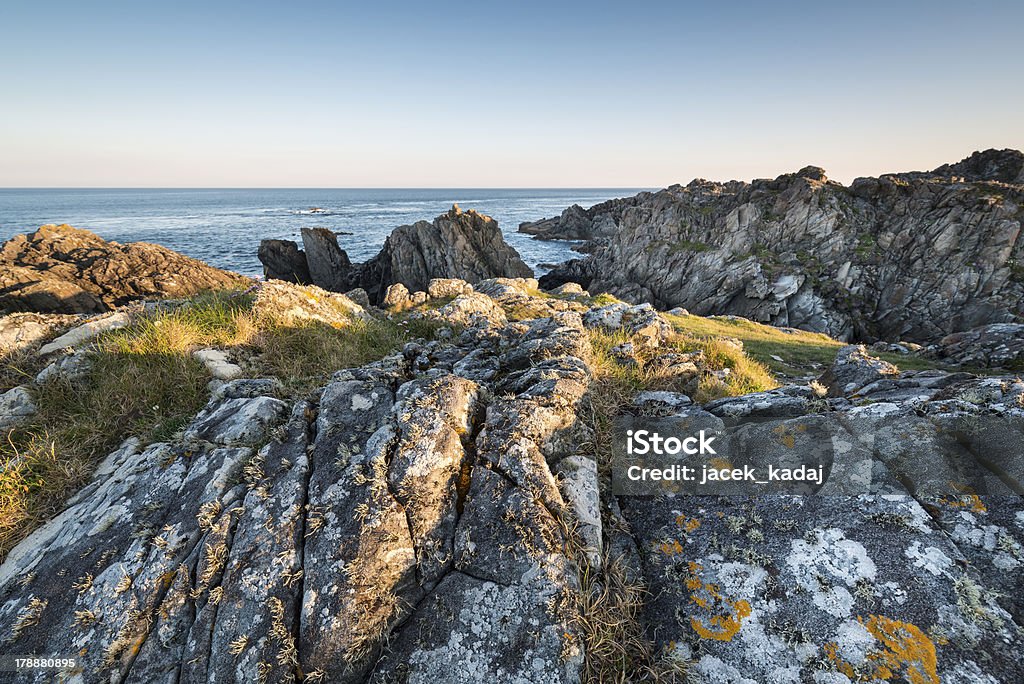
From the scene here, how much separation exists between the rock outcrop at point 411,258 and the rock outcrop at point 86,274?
52.4 ft

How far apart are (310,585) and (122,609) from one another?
1.60 meters

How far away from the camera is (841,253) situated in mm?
46375

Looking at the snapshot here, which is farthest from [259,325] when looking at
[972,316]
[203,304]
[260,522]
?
[972,316]

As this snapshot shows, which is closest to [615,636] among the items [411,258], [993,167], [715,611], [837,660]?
[715,611]

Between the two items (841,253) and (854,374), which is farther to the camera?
(841,253)

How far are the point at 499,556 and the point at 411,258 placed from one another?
50.2 meters

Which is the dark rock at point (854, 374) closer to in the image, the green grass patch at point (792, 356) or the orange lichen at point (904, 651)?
the green grass patch at point (792, 356)

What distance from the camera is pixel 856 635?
10.1 ft

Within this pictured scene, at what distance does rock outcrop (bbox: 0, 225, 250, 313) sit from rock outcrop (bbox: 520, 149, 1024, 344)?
4463 centimetres

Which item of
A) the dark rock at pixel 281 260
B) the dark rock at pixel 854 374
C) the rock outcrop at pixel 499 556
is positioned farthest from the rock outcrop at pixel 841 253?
the rock outcrop at pixel 499 556

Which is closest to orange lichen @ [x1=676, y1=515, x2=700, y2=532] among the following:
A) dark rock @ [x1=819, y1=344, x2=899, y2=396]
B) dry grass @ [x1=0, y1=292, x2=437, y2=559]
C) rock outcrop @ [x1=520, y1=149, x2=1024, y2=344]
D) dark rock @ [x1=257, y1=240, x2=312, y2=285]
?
dry grass @ [x1=0, y1=292, x2=437, y2=559]

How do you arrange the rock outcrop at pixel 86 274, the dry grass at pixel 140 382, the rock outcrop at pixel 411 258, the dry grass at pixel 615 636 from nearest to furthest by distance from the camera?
the dry grass at pixel 615 636, the dry grass at pixel 140 382, the rock outcrop at pixel 86 274, the rock outcrop at pixel 411 258

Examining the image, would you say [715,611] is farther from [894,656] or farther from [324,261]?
[324,261]

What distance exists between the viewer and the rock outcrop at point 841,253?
127ft
